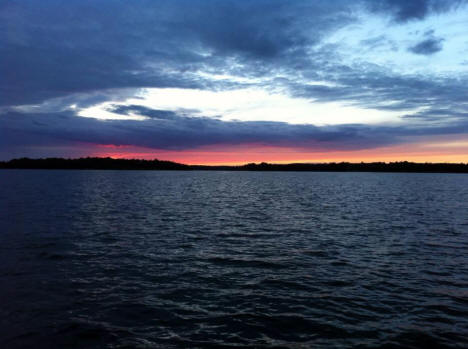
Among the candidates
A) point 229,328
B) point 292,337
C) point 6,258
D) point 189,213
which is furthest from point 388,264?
point 189,213

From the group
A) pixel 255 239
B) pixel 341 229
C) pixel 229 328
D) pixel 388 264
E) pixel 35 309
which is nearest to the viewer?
pixel 229 328

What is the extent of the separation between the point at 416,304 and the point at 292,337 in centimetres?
670

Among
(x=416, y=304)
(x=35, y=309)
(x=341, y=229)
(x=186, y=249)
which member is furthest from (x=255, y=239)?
(x=35, y=309)

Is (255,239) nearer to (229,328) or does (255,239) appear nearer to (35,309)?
(229,328)

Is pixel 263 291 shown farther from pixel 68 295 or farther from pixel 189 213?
pixel 189 213

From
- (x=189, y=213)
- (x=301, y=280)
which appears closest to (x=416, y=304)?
(x=301, y=280)

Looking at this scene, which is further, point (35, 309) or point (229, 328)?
point (35, 309)

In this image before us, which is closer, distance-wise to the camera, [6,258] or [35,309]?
[35,309]

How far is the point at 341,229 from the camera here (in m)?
32.2

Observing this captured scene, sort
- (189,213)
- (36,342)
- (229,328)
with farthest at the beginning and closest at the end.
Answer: (189,213) < (229,328) < (36,342)

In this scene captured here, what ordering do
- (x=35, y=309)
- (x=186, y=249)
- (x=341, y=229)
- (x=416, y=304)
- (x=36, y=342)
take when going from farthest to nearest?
1. (x=341, y=229)
2. (x=186, y=249)
3. (x=416, y=304)
4. (x=35, y=309)
5. (x=36, y=342)

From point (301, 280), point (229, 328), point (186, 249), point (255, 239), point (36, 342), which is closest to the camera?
point (36, 342)

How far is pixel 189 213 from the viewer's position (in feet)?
144

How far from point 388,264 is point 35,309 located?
19.5 metres
